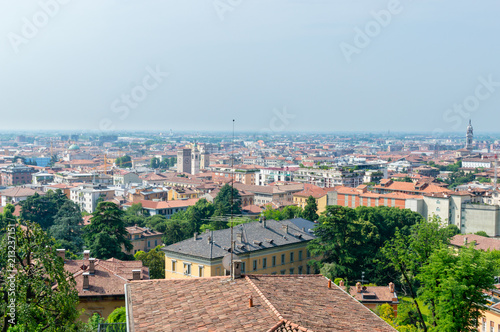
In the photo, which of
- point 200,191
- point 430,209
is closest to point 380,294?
point 430,209

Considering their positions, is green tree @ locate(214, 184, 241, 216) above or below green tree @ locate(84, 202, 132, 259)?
below

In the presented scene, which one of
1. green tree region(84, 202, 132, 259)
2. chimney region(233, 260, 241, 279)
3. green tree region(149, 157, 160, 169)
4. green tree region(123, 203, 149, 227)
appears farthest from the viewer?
green tree region(149, 157, 160, 169)

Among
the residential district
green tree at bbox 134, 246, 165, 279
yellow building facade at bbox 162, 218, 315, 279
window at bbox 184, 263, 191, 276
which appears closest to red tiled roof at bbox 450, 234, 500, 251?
the residential district

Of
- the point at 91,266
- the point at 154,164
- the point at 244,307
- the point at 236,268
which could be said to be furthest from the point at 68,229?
the point at 154,164

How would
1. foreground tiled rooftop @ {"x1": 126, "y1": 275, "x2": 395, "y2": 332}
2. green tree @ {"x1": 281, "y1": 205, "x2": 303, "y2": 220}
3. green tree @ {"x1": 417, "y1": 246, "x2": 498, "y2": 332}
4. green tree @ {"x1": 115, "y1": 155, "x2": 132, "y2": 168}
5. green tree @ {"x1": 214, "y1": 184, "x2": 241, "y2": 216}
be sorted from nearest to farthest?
foreground tiled rooftop @ {"x1": 126, "y1": 275, "x2": 395, "y2": 332} < green tree @ {"x1": 417, "y1": 246, "x2": 498, "y2": 332} < green tree @ {"x1": 281, "y1": 205, "x2": 303, "y2": 220} < green tree @ {"x1": 214, "y1": 184, "x2": 241, "y2": 216} < green tree @ {"x1": 115, "y1": 155, "x2": 132, "y2": 168}

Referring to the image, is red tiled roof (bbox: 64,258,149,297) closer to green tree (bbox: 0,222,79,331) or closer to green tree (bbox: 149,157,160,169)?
green tree (bbox: 0,222,79,331)

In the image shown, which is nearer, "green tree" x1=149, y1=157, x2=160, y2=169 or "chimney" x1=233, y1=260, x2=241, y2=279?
"chimney" x1=233, y1=260, x2=241, y2=279

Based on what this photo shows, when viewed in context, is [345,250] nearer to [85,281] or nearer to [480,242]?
[480,242]
